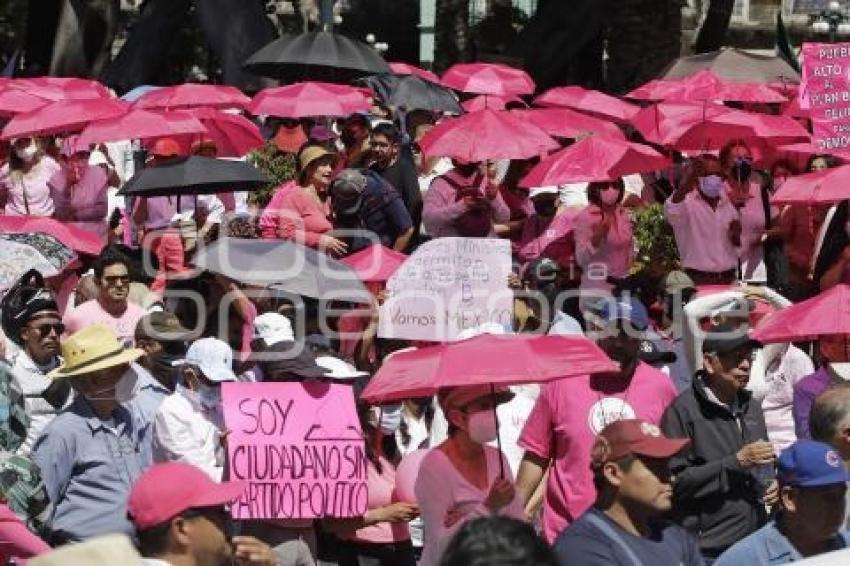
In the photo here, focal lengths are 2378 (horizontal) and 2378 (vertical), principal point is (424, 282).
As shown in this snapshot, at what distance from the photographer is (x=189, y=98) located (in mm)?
16922

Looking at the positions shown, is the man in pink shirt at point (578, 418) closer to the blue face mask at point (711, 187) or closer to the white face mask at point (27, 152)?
the blue face mask at point (711, 187)

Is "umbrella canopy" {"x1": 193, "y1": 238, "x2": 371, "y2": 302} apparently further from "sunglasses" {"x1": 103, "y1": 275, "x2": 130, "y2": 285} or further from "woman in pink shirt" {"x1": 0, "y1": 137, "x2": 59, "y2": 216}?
"woman in pink shirt" {"x1": 0, "y1": 137, "x2": 59, "y2": 216}

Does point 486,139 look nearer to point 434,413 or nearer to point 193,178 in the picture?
point 193,178

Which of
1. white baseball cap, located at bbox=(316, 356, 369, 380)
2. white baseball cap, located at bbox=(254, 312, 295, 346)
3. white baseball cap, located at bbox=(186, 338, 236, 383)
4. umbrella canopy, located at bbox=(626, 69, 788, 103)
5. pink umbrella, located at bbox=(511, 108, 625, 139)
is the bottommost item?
umbrella canopy, located at bbox=(626, 69, 788, 103)

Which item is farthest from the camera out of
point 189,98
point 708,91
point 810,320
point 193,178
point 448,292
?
point 708,91

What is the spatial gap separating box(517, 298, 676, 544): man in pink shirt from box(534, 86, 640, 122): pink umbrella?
30.2 feet

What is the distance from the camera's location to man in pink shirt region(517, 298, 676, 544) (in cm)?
932

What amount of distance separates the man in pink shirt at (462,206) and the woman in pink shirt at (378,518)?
4384mm

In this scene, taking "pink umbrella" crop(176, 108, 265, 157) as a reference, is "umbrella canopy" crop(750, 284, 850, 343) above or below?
above

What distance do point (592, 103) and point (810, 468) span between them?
1139 centimetres

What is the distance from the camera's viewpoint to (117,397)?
9.21m

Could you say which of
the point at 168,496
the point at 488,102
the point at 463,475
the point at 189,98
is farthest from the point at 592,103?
the point at 168,496

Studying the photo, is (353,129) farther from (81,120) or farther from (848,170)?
(848,170)

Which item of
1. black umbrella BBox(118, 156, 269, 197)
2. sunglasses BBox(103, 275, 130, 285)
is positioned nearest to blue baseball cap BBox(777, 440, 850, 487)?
sunglasses BBox(103, 275, 130, 285)
